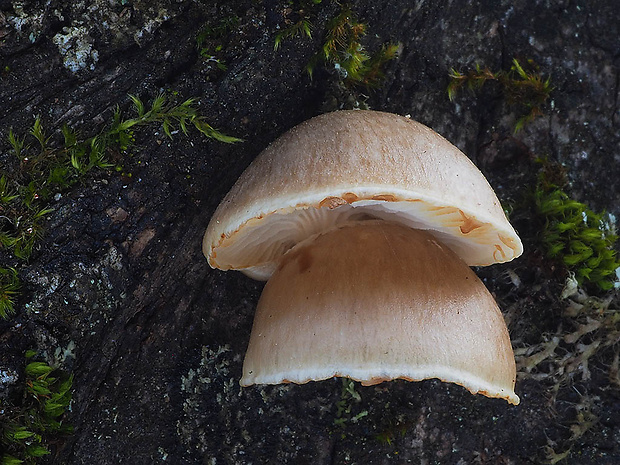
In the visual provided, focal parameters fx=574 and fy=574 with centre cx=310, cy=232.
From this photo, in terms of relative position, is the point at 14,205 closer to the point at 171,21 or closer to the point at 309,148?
the point at 171,21

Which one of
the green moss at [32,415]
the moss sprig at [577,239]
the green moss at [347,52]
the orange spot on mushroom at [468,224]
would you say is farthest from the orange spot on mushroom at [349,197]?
the moss sprig at [577,239]

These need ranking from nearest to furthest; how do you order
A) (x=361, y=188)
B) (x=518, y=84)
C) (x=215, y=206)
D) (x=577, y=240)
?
(x=361, y=188)
(x=215, y=206)
(x=577, y=240)
(x=518, y=84)

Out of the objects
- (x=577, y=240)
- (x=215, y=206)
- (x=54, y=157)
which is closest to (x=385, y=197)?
(x=215, y=206)

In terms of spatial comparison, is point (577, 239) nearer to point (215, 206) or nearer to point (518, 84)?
point (518, 84)

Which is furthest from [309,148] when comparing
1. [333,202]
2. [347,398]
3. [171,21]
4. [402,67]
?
[347,398]

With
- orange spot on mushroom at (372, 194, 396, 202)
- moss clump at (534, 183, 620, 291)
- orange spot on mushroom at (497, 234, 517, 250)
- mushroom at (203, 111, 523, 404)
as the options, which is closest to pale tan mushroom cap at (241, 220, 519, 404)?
mushroom at (203, 111, 523, 404)

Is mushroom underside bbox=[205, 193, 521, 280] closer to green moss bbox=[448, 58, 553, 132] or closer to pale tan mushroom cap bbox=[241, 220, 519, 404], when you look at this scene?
pale tan mushroom cap bbox=[241, 220, 519, 404]
